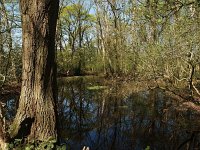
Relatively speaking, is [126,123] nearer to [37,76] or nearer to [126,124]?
[126,124]

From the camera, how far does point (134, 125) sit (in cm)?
1409

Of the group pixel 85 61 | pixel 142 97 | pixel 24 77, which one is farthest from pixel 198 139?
pixel 85 61

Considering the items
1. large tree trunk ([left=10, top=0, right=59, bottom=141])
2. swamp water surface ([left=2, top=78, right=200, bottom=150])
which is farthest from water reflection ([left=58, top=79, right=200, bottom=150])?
large tree trunk ([left=10, top=0, right=59, bottom=141])

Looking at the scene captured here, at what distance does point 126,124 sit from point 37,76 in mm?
9414

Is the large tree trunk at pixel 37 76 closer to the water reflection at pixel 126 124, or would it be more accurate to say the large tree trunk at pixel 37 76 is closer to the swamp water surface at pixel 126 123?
the swamp water surface at pixel 126 123

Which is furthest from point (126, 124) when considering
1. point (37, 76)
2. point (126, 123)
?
point (37, 76)

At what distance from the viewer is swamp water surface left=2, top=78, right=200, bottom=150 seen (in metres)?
11.4

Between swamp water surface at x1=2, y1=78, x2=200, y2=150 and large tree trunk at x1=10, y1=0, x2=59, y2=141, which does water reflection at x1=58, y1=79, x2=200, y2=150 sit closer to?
swamp water surface at x1=2, y1=78, x2=200, y2=150

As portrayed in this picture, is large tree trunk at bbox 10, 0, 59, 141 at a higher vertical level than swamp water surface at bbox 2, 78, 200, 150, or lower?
higher

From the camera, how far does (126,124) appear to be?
14.3m

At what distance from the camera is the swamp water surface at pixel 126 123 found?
37.3ft

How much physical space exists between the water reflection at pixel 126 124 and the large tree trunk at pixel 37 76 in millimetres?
5745

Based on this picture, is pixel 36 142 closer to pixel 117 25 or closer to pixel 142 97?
pixel 142 97

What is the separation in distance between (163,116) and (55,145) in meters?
10.9
